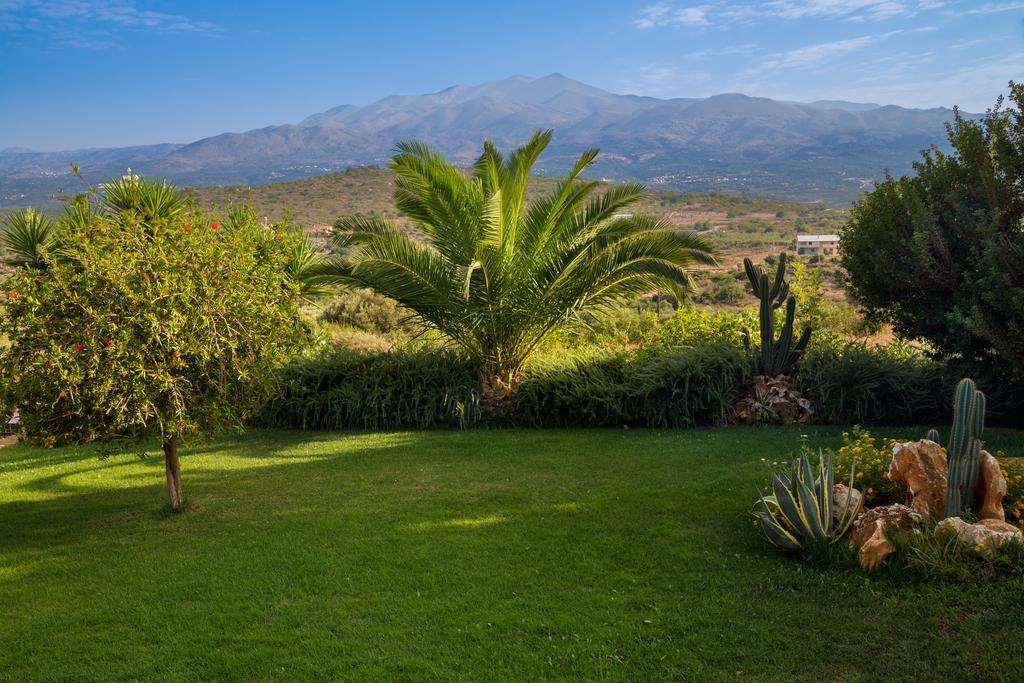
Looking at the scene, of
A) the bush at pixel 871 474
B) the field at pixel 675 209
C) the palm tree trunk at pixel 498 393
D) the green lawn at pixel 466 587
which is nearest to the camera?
the green lawn at pixel 466 587

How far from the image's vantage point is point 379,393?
11.6 metres

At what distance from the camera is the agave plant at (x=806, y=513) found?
5.65 meters

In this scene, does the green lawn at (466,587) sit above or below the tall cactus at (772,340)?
below

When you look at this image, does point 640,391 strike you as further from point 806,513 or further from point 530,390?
point 806,513

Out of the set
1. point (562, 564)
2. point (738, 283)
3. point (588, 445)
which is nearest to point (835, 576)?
point (562, 564)

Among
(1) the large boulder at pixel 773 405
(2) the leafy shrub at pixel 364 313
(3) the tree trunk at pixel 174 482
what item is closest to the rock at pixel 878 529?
(1) the large boulder at pixel 773 405

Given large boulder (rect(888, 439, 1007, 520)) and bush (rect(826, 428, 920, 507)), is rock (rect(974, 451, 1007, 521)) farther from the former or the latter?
bush (rect(826, 428, 920, 507))

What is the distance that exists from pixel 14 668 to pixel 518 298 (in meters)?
7.67

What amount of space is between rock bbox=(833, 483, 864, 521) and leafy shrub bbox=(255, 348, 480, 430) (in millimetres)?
5927

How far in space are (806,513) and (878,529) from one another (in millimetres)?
508

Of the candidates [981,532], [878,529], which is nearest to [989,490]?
[981,532]

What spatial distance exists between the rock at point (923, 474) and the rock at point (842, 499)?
385 mm

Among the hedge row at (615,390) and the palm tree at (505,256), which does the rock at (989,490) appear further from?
the palm tree at (505,256)

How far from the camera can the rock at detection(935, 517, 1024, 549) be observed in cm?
512
